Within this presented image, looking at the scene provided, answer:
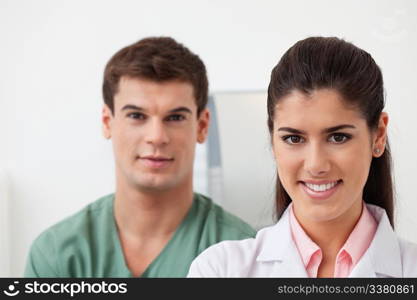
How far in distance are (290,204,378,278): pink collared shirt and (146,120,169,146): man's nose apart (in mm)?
341

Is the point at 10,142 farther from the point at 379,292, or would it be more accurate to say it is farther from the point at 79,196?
the point at 379,292

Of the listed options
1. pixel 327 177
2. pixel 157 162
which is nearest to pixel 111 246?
pixel 157 162

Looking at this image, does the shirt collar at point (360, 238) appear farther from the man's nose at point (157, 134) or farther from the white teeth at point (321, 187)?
the man's nose at point (157, 134)

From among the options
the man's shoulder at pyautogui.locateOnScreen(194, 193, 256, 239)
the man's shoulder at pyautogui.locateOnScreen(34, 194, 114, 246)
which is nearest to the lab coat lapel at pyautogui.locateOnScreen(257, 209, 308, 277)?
the man's shoulder at pyautogui.locateOnScreen(194, 193, 256, 239)

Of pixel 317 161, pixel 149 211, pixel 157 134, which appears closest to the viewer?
pixel 317 161

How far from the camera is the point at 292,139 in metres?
0.88

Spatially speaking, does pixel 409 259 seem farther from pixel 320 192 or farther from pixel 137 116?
pixel 137 116

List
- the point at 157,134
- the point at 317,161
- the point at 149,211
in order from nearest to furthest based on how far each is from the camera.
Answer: the point at 317,161 → the point at 157,134 → the point at 149,211

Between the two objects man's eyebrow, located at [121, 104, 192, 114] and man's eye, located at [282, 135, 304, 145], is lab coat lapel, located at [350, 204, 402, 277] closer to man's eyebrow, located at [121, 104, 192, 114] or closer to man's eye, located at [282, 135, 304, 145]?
man's eye, located at [282, 135, 304, 145]

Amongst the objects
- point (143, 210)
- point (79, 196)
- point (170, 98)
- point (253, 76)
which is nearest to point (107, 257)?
point (143, 210)

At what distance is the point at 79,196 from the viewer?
1.69m

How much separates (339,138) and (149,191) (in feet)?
1.58

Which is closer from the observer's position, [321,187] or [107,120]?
[321,187]

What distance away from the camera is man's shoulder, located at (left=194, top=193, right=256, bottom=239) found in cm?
121
